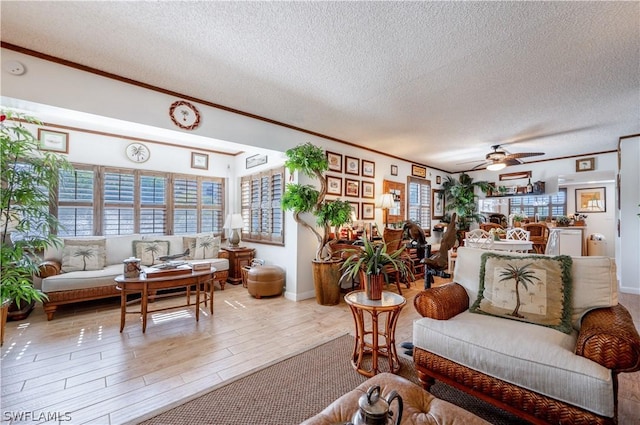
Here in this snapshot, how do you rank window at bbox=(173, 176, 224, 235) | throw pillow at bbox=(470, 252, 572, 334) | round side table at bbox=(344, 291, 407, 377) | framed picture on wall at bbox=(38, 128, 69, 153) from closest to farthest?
1. throw pillow at bbox=(470, 252, 572, 334)
2. round side table at bbox=(344, 291, 407, 377)
3. framed picture on wall at bbox=(38, 128, 69, 153)
4. window at bbox=(173, 176, 224, 235)

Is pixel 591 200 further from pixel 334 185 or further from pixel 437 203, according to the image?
pixel 334 185

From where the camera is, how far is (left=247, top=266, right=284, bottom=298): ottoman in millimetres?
4059

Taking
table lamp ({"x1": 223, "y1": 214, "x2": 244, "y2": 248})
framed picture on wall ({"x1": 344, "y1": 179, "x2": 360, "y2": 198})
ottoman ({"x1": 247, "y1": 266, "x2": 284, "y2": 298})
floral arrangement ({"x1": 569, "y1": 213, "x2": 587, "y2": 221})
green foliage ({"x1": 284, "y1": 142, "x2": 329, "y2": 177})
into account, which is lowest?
ottoman ({"x1": 247, "y1": 266, "x2": 284, "y2": 298})

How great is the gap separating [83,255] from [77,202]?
3.25ft

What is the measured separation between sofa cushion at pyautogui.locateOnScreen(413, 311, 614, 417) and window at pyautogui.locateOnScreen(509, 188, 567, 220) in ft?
22.1

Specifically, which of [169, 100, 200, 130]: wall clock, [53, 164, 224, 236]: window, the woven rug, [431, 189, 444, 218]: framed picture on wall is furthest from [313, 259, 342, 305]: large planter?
[431, 189, 444, 218]: framed picture on wall

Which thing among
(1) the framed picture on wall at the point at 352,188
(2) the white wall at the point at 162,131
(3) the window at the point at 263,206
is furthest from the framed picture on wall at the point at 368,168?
(3) the window at the point at 263,206

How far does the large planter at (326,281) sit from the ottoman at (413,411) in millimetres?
2507

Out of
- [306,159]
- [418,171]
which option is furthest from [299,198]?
[418,171]

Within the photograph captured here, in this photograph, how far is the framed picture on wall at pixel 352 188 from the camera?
4.88 m

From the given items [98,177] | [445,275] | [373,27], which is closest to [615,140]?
[445,275]

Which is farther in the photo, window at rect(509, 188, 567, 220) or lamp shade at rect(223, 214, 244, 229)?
window at rect(509, 188, 567, 220)

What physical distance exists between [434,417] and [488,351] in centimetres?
70

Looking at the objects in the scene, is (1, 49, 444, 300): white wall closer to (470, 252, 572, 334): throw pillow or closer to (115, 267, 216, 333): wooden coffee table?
(115, 267, 216, 333): wooden coffee table
